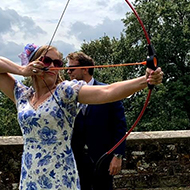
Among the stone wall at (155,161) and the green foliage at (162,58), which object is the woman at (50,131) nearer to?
the stone wall at (155,161)

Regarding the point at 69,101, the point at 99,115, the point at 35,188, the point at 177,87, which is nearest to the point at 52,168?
the point at 35,188

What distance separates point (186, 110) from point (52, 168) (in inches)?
838

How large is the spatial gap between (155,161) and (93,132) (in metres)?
1.73

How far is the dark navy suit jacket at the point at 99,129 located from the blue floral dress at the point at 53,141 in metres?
1.07

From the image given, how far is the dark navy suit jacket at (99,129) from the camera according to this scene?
3.12 m

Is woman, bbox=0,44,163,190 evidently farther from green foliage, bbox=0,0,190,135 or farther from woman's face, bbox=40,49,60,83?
green foliage, bbox=0,0,190,135

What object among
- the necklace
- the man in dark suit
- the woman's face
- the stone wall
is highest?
the woman's face

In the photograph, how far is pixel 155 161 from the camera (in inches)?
183

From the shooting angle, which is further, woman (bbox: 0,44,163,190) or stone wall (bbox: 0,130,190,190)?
stone wall (bbox: 0,130,190,190)

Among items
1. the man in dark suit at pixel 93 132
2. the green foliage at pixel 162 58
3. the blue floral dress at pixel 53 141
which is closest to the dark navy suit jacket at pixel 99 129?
the man in dark suit at pixel 93 132

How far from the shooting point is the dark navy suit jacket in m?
3.12

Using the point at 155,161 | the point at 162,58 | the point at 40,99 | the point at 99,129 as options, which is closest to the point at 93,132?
the point at 99,129

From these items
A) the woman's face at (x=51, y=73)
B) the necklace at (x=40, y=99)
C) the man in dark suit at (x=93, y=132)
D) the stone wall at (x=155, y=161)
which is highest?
the woman's face at (x=51, y=73)

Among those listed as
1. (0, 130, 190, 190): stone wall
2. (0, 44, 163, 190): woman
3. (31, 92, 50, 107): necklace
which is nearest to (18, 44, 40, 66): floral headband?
(0, 44, 163, 190): woman
